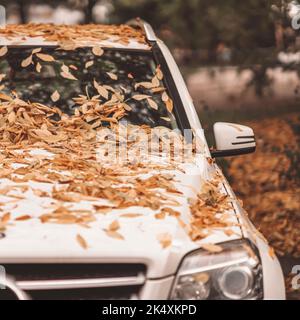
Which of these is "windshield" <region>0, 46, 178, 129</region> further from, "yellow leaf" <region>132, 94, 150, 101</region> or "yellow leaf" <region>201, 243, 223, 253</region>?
"yellow leaf" <region>201, 243, 223, 253</region>

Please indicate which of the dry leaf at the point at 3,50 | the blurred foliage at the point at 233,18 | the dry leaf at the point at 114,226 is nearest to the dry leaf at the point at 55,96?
the dry leaf at the point at 3,50

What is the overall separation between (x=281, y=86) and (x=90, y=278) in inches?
718

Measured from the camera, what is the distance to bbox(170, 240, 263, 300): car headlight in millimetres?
2799

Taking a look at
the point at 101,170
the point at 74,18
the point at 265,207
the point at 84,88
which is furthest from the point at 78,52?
the point at 74,18

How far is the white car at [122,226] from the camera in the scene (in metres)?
2.71

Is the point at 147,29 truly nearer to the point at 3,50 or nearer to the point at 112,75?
the point at 112,75

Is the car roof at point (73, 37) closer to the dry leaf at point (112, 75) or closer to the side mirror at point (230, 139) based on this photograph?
the dry leaf at point (112, 75)

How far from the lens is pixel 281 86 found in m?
20.3

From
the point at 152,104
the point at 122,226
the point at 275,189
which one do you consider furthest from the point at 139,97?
the point at 275,189

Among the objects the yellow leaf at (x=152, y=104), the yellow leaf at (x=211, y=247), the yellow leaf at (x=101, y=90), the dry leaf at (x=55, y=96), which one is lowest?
the yellow leaf at (x=152, y=104)

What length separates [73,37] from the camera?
5.12 meters

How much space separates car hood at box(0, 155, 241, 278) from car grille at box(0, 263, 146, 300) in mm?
41

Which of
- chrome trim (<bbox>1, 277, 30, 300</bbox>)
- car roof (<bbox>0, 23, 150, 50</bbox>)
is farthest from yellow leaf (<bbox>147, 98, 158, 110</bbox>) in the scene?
chrome trim (<bbox>1, 277, 30, 300</bbox>)

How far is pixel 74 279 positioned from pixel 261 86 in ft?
30.2
